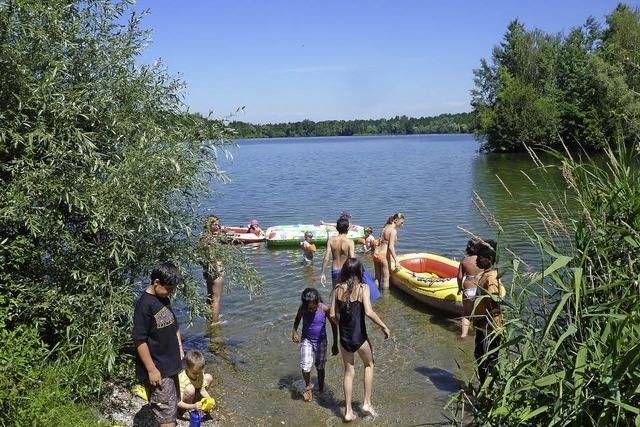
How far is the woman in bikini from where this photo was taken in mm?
11226

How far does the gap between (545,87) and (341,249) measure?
52.7 meters

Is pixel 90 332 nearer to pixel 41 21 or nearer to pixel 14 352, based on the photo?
pixel 14 352

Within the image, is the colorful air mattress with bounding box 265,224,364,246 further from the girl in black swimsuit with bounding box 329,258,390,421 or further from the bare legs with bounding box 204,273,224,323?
the girl in black swimsuit with bounding box 329,258,390,421

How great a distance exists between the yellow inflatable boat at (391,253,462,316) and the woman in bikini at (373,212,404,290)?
0.20 metres

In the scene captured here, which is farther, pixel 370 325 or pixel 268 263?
pixel 268 263

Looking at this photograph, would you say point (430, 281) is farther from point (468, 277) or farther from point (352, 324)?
point (352, 324)

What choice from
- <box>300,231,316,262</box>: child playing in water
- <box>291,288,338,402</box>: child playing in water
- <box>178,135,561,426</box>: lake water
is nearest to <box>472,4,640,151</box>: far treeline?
<box>178,135,561,426</box>: lake water

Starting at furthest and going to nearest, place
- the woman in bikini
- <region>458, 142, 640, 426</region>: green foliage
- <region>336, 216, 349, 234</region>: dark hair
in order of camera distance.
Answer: the woman in bikini → <region>336, 216, 349, 234</region>: dark hair → <region>458, 142, 640, 426</region>: green foliage

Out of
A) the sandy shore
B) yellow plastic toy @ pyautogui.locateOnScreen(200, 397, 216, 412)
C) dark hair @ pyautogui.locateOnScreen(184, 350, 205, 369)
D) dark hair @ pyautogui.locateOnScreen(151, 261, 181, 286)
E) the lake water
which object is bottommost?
the lake water

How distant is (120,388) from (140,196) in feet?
7.07

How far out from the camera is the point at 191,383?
256 inches

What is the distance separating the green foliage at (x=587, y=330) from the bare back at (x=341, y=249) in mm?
4224

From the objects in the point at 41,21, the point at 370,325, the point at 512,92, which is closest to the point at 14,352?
the point at 41,21

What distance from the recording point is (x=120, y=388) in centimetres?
644
